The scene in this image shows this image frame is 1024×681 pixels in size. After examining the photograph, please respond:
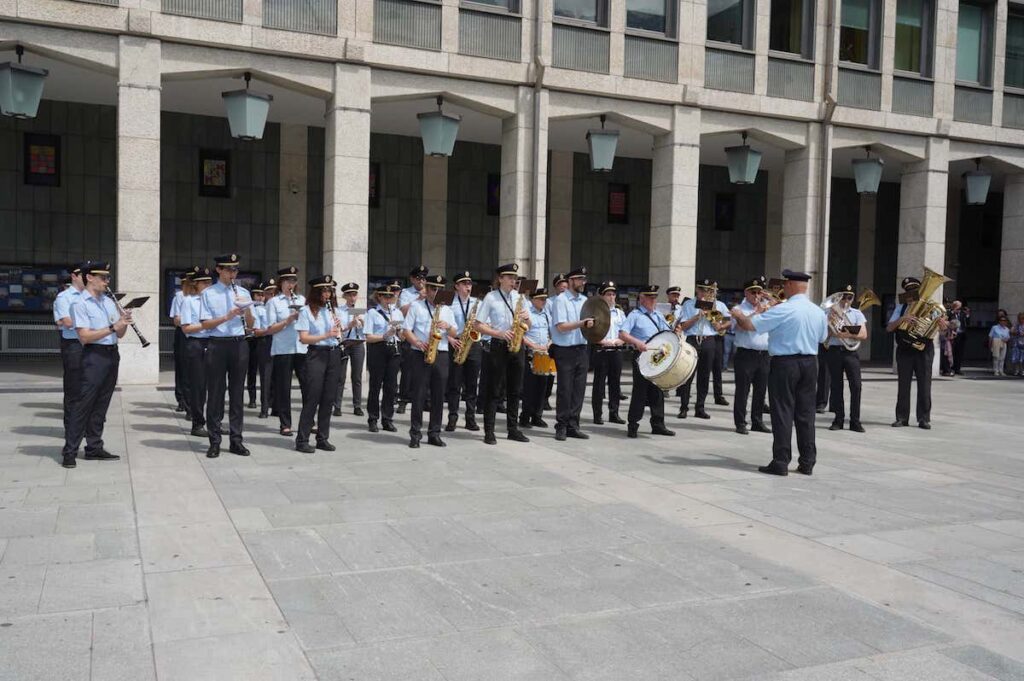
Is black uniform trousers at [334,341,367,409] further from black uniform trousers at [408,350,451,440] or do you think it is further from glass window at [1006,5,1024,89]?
glass window at [1006,5,1024,89]

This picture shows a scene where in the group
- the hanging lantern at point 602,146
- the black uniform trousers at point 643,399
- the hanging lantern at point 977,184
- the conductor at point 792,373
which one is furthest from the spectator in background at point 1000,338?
the conductor at point 792,373

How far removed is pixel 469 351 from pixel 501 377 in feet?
4.08

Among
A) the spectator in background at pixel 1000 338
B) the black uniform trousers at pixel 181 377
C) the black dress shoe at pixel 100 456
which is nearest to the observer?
the black dress shoe at pixel 100 456

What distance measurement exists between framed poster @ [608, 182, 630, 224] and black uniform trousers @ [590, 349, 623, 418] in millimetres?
12852

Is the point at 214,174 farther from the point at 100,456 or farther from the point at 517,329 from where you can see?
the point at 100,456

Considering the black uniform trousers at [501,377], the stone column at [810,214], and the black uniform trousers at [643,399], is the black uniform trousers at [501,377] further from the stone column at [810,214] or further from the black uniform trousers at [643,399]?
the stone column at [810,214]

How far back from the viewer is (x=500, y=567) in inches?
235

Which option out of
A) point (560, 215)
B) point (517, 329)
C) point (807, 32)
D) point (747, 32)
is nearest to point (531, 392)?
point (517, 329)

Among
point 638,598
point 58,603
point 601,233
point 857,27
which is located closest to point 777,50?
point 857,27

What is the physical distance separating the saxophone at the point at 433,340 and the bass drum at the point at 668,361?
257cm

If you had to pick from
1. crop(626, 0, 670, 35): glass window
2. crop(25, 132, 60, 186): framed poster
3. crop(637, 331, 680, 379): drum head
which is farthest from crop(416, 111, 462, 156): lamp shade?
crop(25, 132, 60, 186): framed poster

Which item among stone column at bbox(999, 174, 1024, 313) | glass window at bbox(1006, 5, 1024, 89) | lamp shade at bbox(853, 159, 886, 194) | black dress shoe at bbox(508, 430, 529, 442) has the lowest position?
black dress shoe at bbox(508, 430, 529, 442)

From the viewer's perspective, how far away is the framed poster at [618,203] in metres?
25.9

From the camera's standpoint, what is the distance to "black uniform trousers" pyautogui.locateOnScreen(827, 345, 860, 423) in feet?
42.4
